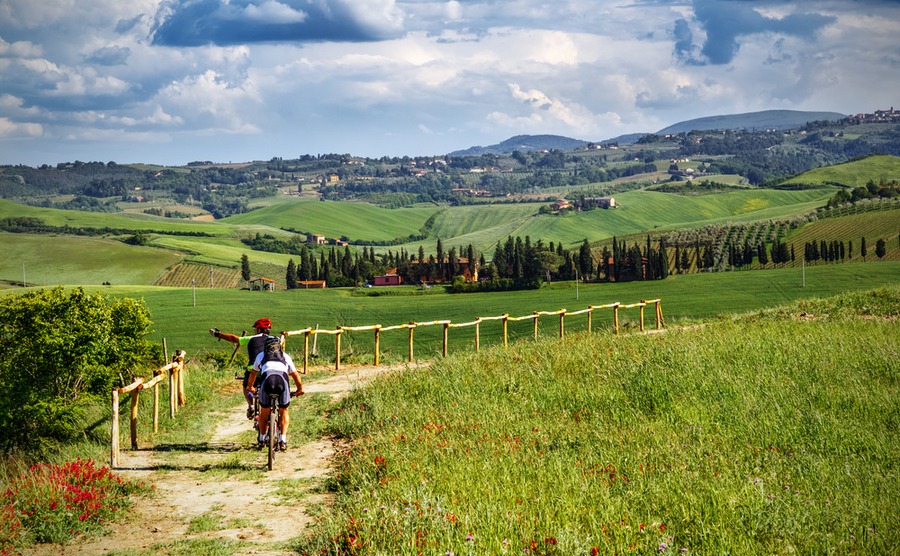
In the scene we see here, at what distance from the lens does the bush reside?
86.6ft

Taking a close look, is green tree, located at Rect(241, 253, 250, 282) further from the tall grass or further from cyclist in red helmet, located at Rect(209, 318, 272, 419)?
cyclist in red helmet, located at Rect(209, 318, 272, 419)

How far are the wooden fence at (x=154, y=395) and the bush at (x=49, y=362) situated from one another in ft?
25.7

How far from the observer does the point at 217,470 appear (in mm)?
13320

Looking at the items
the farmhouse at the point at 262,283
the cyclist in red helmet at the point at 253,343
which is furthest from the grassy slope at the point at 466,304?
the cyclist in red helmet at the point at 253,343

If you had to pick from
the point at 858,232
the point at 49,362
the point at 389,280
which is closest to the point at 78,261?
the point at 389,280

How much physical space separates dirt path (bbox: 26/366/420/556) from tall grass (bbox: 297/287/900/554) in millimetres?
662

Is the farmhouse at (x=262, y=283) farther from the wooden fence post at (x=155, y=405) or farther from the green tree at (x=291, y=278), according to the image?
the wooden fence post at (x=155, y=405)

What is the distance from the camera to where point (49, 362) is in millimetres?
26828

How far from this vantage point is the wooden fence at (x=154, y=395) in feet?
44.4

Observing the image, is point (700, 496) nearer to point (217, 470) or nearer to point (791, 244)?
point (217, 470)

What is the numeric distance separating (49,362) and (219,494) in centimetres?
1766

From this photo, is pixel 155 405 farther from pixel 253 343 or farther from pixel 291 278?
pixel 291 278

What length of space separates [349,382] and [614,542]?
51.9ft

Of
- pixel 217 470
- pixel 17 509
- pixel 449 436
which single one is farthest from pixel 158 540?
pixel 449 436
